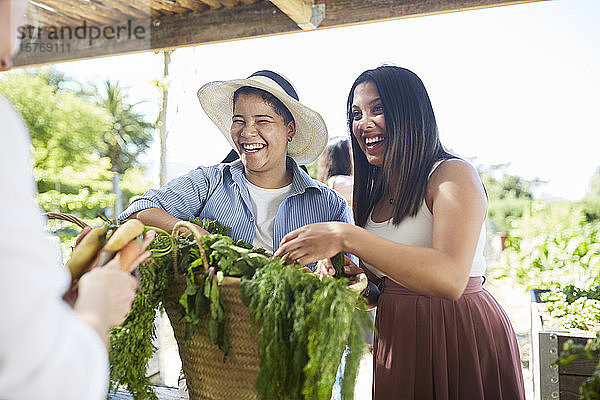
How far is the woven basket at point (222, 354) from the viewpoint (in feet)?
3.32

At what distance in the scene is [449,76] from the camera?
1228cm

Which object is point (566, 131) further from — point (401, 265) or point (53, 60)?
point (401, 265)

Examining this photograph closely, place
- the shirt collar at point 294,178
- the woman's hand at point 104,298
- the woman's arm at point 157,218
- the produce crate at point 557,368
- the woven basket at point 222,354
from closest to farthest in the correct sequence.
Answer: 1. the woman's hand at point 104,298
2. the woven basket at point 222,354
3. the woman's arm at point 157,218
4. the produce crate at point 557,368
5. the shirt collar at point 294,178

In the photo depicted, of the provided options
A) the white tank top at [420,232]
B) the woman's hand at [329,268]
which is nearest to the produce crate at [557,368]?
the white tank top at [420,232]

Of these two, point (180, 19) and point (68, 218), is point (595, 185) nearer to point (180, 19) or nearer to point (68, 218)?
point (180, 19)

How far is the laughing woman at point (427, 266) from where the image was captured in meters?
1.33

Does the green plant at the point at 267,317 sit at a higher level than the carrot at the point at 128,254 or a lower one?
lower

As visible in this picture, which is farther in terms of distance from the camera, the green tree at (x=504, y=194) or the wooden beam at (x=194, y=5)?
the green tree at (x=504, y=194)

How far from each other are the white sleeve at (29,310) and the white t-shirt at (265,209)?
1257 millimetres

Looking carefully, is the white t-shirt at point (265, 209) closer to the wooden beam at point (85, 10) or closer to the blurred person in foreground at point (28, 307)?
the blurred person in foreground at point (28, 307)

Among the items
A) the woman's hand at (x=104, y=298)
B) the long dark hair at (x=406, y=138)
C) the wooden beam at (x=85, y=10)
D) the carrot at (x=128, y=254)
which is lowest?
the woman's hand at (x=104, y=298)

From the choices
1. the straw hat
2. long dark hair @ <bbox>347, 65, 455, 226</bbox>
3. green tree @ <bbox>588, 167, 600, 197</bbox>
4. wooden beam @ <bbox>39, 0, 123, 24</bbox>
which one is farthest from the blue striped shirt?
green tree @ <bbox>588, 167, 600, 197</bbox>

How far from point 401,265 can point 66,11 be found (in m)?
2.78

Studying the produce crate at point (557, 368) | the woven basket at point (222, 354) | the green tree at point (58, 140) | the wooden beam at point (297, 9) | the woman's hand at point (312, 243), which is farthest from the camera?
the green tree at point (58, 140)
